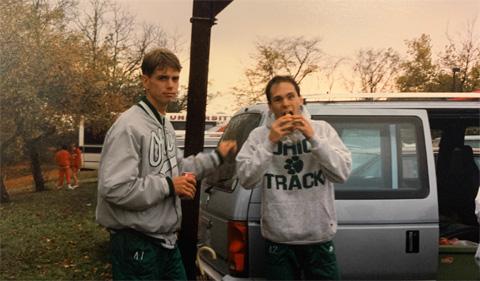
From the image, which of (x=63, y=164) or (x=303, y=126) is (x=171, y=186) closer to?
(x=303, y=126)

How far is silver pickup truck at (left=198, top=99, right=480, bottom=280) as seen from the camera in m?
3.27

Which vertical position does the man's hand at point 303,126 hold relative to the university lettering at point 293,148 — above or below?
above

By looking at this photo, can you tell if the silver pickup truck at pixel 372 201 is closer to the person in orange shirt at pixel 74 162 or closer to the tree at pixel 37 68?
the tree at pixel 37 68

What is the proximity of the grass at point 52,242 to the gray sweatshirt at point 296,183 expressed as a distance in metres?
4.18

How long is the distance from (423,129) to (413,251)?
814 mm

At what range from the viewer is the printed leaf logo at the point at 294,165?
274cm

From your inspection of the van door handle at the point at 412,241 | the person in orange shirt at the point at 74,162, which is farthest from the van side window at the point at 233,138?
the person in orange shirt at the point at 74,162

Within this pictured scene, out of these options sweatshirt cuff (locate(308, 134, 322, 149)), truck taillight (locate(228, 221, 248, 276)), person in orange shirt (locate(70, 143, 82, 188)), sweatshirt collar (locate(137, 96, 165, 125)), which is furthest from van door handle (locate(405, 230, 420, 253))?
person in orange shirt (locate(70, 143, 82, 188))

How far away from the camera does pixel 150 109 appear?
2.54m

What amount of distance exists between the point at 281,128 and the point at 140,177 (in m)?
0.73

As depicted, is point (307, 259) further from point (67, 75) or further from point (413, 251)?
point (67, 75)

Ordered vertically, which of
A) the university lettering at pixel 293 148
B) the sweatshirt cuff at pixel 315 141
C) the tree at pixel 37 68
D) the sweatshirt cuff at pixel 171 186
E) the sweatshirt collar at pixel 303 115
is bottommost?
the sweatshirt cuff at pixel 171 186

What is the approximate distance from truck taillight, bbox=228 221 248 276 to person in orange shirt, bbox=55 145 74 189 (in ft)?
48.0

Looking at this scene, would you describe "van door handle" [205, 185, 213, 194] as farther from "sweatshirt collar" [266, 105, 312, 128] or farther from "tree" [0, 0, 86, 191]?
"tree" [0, 0, 86, 191]
